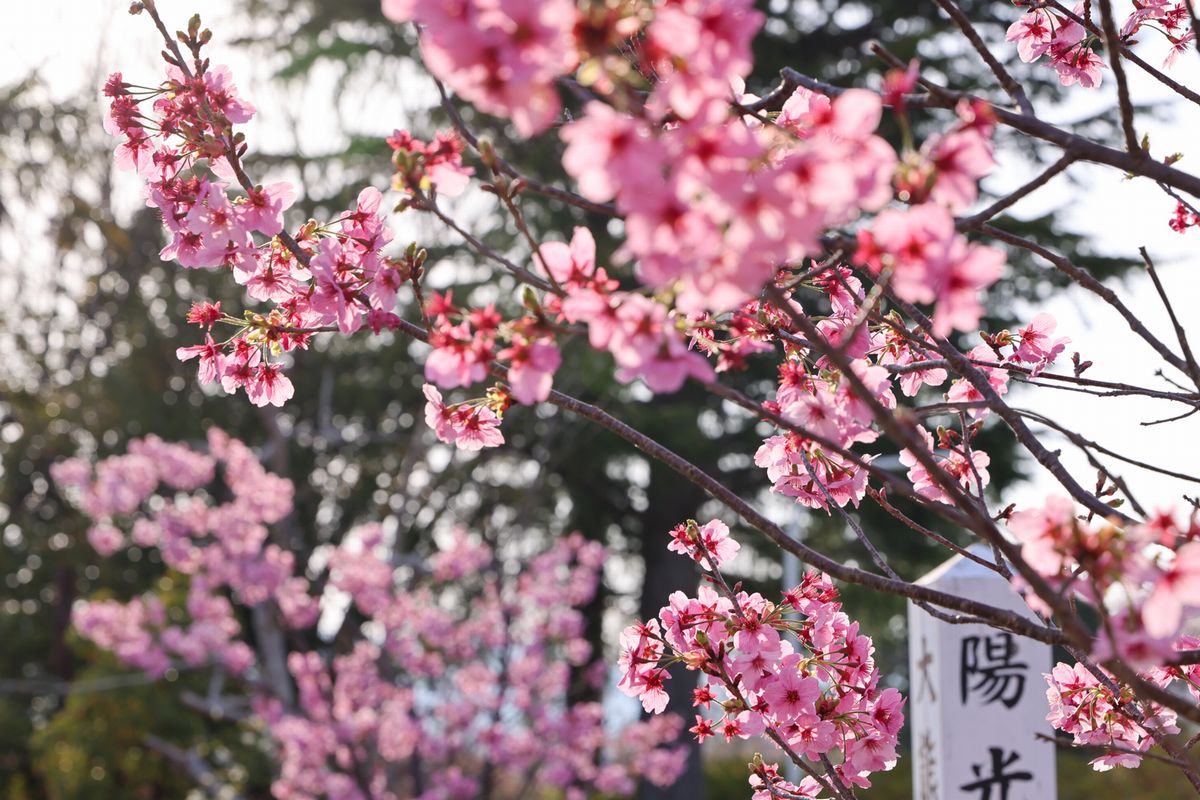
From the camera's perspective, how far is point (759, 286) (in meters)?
0.94

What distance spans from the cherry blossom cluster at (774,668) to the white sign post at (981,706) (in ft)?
4.49

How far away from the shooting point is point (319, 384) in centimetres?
1306

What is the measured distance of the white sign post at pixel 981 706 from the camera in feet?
10.6

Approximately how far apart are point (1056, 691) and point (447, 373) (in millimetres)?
1272

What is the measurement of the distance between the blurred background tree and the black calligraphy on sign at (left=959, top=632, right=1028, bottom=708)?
5.58 m

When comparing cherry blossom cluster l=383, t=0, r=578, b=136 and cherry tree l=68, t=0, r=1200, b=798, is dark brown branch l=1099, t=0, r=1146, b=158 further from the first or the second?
cherry blossom cluster l=383, t=0, r=578, b=136

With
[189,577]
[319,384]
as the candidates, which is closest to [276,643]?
[189,577]

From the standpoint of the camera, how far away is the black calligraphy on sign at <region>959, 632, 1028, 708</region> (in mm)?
3318

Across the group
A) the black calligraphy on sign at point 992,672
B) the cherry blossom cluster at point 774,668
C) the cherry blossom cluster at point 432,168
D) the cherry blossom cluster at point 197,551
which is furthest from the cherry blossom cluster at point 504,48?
the cherry blossom cluster at point 197,551

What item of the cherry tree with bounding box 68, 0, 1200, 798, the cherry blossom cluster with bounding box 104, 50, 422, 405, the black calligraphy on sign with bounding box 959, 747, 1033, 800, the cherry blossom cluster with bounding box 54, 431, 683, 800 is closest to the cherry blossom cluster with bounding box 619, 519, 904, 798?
the cherry tree with bounding box 68, 0, 1200, 798

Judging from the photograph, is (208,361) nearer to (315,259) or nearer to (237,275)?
(237,275)

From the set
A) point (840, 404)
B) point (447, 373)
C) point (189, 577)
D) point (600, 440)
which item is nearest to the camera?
point (447, 373)

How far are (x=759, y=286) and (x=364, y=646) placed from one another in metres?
8.31

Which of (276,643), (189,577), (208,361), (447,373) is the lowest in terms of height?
(447,373)
